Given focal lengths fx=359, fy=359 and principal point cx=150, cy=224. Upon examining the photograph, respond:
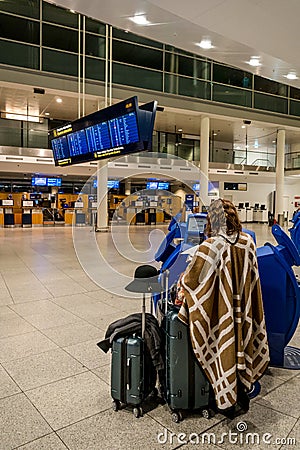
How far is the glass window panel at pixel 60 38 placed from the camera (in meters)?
12.5

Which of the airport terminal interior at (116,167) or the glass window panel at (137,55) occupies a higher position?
the glass window panel at (137,55)

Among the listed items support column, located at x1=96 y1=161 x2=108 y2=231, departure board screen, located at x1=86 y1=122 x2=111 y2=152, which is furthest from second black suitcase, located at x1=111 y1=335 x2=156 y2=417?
support column, located at x1=96 y1=161 x2=108 y2=231

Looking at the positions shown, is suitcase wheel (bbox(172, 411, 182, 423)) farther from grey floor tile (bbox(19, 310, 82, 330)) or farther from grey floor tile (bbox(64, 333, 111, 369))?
grey floor tile (bbox(19, 310, 82, 330))

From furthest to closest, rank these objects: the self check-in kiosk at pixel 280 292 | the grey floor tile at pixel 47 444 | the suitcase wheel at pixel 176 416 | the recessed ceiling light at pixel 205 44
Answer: the recessed ceiling light at pixel 205 44, the self check-in kiosk at pixel 280 292, the suitcase wheel at pixel 176 416, the grey floor tile at pixel 47 444

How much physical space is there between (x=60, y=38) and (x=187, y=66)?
5392 mm

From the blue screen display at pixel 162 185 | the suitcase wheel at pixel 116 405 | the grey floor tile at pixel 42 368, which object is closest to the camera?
the suitcase wheel at pixel 116 405

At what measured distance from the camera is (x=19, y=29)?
1224cm

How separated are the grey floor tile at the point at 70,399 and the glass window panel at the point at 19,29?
1240cm

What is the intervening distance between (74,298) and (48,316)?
0.80m

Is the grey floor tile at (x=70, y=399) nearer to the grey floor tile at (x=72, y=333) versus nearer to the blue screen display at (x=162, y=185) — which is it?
the grey floor tile at (x=72, y=333)

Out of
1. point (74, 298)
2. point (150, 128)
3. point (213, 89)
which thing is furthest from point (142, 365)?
point (213, 89)

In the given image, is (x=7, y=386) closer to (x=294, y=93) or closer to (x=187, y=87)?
(x=187, y=87)
